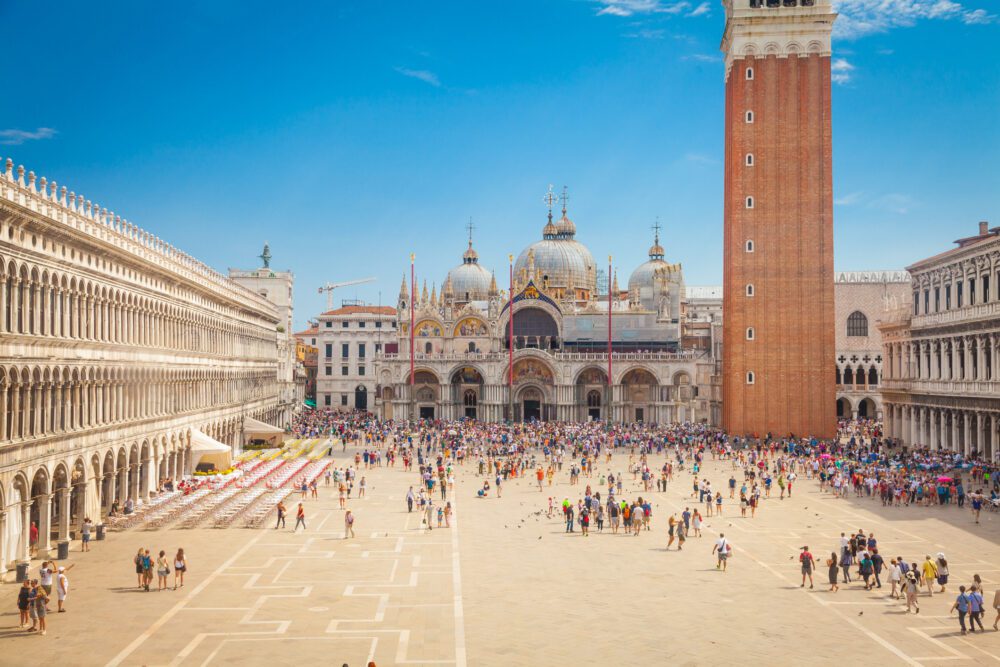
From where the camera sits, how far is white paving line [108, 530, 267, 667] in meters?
18.5

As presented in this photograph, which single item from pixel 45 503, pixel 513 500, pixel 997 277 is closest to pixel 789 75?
pixel 997 277

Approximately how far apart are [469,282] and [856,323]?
41.4m

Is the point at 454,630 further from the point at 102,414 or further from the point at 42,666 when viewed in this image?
the point at 102,414

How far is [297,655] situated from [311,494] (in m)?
22.8

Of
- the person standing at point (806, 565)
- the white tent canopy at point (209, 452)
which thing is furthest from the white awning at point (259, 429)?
the person standing at point (806, 565)

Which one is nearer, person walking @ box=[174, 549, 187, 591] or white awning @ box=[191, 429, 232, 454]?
person walking @ box=[174, 549, 187, 591]

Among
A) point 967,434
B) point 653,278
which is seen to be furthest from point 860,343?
point 967,434

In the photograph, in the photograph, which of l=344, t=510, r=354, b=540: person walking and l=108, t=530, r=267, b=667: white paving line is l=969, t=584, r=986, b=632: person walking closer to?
l=108, t=530, r=267, b=667: white paving line

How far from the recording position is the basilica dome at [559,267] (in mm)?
98938

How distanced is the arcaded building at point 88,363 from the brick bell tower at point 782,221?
120 ft

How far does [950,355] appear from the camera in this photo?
53062 millimetres

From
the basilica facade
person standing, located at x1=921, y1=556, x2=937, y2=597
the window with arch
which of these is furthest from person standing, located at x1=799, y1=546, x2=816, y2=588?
the window with arch

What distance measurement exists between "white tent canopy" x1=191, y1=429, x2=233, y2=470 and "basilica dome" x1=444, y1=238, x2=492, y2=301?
62354mm

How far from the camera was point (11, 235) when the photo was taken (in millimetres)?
25016
